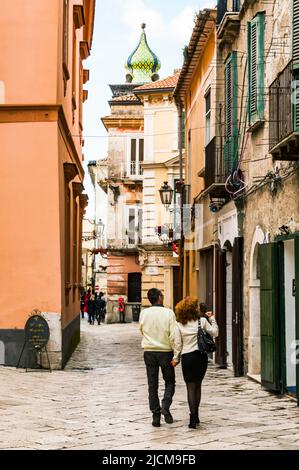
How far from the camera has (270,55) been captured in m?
14.3

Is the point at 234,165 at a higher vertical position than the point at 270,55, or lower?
lower

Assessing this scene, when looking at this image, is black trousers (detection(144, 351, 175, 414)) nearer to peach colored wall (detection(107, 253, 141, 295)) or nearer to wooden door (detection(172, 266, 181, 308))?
wooden door (detection(172, 266, 181, 308))

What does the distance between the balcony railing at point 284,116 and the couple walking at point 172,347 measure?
2374 millimetres

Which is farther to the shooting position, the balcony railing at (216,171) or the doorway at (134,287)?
the doorway at (134,287)

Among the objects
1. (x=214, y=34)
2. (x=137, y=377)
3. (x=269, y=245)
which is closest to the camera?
(x=269, y=245)

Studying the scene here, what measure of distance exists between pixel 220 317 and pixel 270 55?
662 cm

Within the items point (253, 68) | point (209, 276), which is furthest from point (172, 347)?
point (209, 276)

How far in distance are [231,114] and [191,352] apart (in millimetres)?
8292

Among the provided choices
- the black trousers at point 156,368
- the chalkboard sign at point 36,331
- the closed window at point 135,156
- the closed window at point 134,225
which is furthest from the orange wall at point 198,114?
the closed window at point 135,156

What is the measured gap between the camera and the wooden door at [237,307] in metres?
16.6

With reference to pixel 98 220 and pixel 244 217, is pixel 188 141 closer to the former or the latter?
pixel 244 217

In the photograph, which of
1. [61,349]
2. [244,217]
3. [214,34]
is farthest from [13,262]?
[214,34]

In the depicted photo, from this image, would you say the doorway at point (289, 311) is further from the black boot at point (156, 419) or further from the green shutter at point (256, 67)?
the black boot at point (156, 419)

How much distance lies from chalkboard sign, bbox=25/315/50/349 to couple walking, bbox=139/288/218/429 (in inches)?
247
